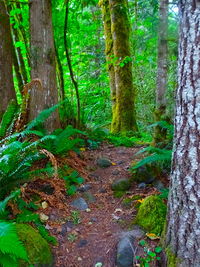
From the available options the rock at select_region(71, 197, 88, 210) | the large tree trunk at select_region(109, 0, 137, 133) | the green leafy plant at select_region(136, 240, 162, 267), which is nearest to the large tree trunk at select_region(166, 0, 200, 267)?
the green leafy plant at select_region(136, 240, 162, 267)

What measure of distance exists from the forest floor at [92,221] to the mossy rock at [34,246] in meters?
0.16

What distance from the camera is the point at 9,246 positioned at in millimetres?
1976

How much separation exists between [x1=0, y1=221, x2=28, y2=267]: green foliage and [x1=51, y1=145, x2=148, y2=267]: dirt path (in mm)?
617

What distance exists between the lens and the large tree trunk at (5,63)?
536cm

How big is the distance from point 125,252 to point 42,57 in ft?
11.9

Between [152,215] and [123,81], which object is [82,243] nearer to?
[152,215]

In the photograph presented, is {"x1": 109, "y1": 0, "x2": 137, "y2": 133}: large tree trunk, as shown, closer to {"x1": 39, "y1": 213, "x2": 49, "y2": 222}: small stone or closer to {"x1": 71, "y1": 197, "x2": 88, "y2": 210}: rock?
{"x1": 71, "y1": 197, "x2": 88, "y2": 210}: rock

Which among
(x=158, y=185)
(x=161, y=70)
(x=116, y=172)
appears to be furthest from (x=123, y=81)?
(x=158, y=185)

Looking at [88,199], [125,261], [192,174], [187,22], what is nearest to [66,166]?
[88,199]

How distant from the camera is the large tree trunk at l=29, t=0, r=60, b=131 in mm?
4582

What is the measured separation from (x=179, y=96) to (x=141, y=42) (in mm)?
9750

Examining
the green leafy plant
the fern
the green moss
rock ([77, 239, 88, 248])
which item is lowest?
rock ([77, 239, 88, 248])

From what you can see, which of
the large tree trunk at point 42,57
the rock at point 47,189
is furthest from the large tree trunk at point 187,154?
the large tree trunk at point 42,57

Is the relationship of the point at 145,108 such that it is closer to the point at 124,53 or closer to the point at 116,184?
the point at 124,53
